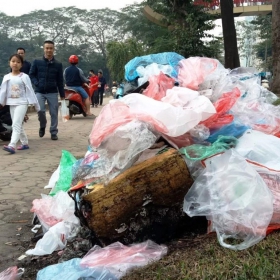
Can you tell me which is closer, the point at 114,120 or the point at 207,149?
the point at 207,149

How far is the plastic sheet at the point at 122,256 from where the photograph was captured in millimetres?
2369

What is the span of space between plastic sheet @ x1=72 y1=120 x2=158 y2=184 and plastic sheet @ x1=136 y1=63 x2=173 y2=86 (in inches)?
47.8

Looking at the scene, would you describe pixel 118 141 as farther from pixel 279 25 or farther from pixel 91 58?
A: pixel 91 58

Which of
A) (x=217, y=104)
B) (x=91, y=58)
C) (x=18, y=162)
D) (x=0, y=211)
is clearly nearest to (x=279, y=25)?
(x=18, y=162)

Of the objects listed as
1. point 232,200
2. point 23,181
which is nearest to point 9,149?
point 23,181

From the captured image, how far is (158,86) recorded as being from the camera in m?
3.76

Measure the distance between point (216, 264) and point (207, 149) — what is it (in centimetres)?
90

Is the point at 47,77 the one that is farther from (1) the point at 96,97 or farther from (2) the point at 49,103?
(1) the point at 96,97

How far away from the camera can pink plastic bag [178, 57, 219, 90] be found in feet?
12.7

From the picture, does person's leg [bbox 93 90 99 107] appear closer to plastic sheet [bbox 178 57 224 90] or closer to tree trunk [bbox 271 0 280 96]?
tree trunk [bbox 271 0 280 96]

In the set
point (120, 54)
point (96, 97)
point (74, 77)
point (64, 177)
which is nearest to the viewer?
point (64, 177)

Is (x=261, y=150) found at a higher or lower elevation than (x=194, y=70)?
lower

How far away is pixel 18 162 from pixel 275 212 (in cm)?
406

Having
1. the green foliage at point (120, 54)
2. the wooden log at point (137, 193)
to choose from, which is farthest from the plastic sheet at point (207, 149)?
the green foliage at point (120, 54)
